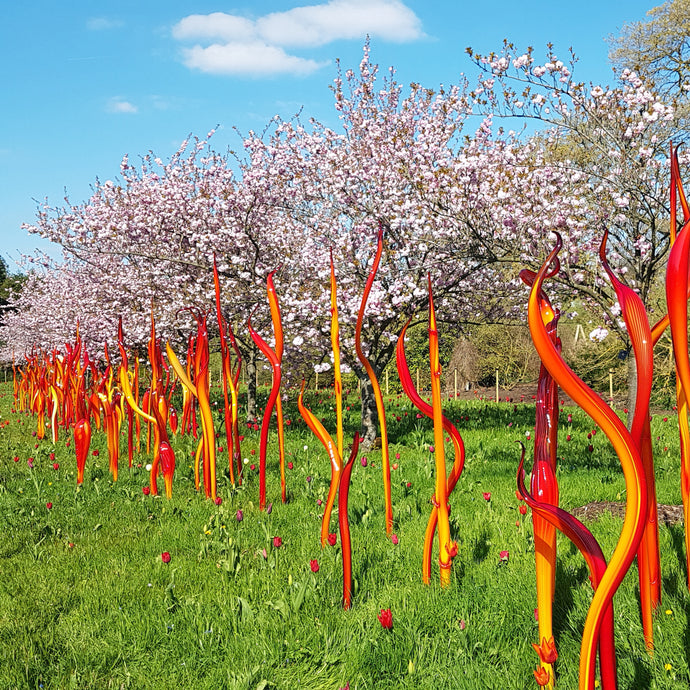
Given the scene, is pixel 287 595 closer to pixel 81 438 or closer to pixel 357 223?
pixel 81 438

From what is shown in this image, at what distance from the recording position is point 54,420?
25.7 feet

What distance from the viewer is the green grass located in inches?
96.2

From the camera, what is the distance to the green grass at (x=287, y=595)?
2.44 meters

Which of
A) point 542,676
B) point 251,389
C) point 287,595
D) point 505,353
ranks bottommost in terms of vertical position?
point 287,595

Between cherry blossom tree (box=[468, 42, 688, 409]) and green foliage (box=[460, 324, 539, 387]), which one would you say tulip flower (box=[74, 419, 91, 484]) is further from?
green foliage (box=[460, 324, 539, 387])

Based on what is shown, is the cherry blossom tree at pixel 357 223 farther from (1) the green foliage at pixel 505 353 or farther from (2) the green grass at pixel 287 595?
(1) the green foliage at pixel 505 353

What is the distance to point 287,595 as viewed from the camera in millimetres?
3053

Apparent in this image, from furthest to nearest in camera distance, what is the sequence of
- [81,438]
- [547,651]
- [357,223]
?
1. [357,223]
2. [81,438]
3. [547,651]

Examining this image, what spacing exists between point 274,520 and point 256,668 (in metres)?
2.02

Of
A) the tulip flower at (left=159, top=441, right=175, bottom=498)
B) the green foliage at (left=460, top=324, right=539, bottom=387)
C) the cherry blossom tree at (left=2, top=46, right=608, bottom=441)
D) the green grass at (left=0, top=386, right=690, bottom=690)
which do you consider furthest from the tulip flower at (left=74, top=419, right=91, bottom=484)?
the green foliage at (left=460, top=324, right=539, bottom=387)

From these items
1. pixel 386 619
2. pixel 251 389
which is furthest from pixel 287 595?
pixel 251 389

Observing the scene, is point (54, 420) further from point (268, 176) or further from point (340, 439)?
point (340, 439)

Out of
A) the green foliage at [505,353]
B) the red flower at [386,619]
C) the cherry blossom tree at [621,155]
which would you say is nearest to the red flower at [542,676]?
the red flower at [386,619]

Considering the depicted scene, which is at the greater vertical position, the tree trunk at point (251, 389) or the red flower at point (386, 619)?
the tree trunk at point (251, 389)
